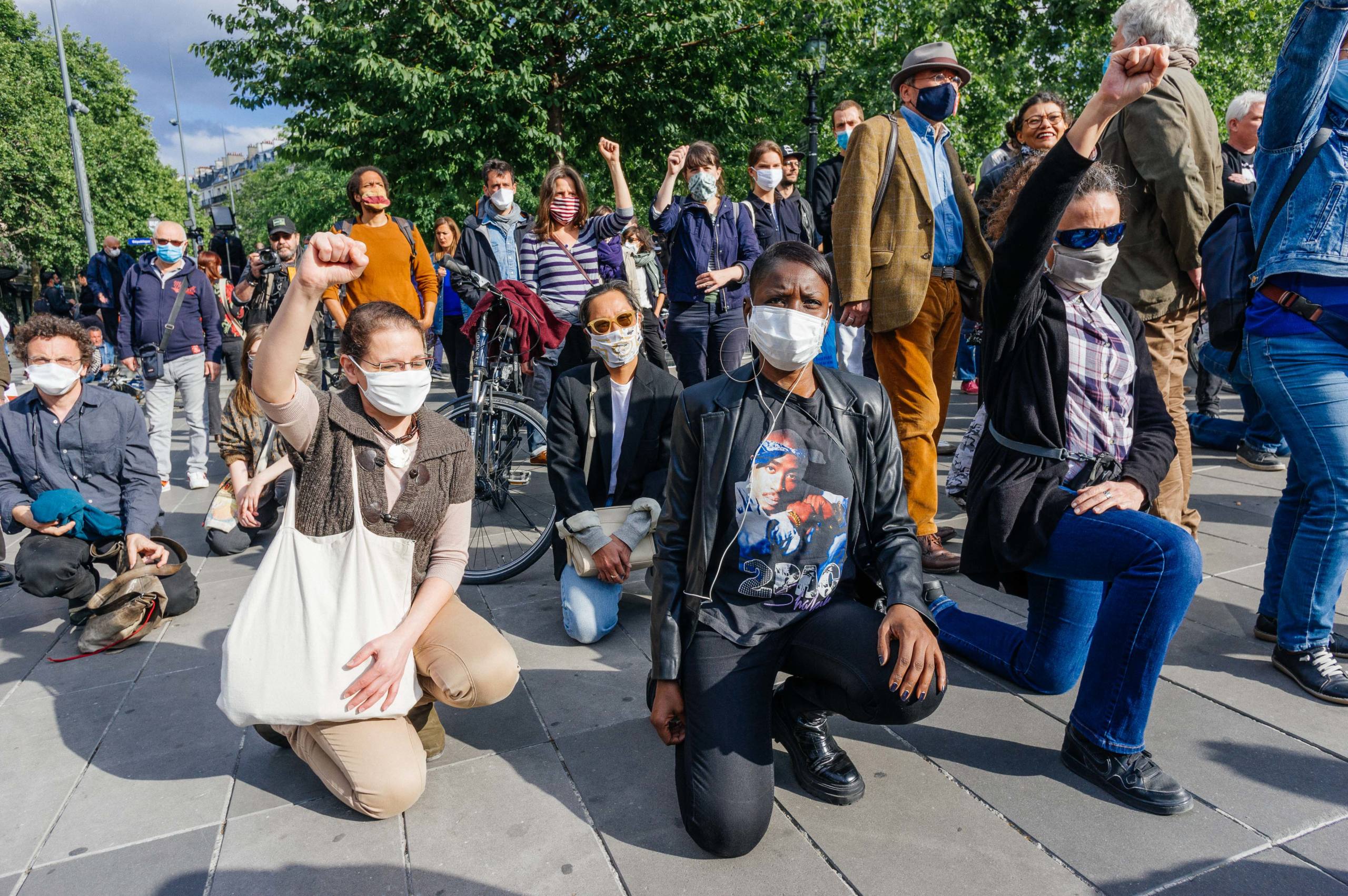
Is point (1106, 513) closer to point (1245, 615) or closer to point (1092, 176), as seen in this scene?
point (1092, 176)

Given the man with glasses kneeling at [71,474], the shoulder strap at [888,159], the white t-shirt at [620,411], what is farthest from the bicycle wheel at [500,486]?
the shoulder strap at [888,159]

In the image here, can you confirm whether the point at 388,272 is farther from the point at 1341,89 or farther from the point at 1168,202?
the point at 1341,89

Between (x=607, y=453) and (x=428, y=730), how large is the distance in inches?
62.5

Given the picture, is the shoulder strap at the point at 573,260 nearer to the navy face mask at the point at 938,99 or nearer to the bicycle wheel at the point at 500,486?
the bicycle wheel at the point at 500,486

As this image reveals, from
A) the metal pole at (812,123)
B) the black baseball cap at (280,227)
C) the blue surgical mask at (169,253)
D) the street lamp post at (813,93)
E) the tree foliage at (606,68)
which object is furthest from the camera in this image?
the tree foliage at (606,68)

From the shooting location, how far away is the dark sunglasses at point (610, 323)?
12.9ft

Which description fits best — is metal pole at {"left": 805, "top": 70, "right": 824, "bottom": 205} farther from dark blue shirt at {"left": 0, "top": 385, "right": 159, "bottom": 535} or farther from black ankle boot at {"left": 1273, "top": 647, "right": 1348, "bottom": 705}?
black ankle boot at {"left": 1273, "top": 647, "right": 1348, "bottom": 705}

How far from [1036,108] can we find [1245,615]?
315cm

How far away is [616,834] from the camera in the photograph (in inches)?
95.0

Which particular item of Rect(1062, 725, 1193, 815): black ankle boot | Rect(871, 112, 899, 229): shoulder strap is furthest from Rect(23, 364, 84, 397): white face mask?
Rect(1062, 725, 1193, 815): black ankle boot

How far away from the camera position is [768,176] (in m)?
6.62

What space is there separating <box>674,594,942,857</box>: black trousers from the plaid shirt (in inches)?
34.8

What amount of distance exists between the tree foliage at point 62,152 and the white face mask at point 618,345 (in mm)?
37439

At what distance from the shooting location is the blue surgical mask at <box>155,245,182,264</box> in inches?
294
